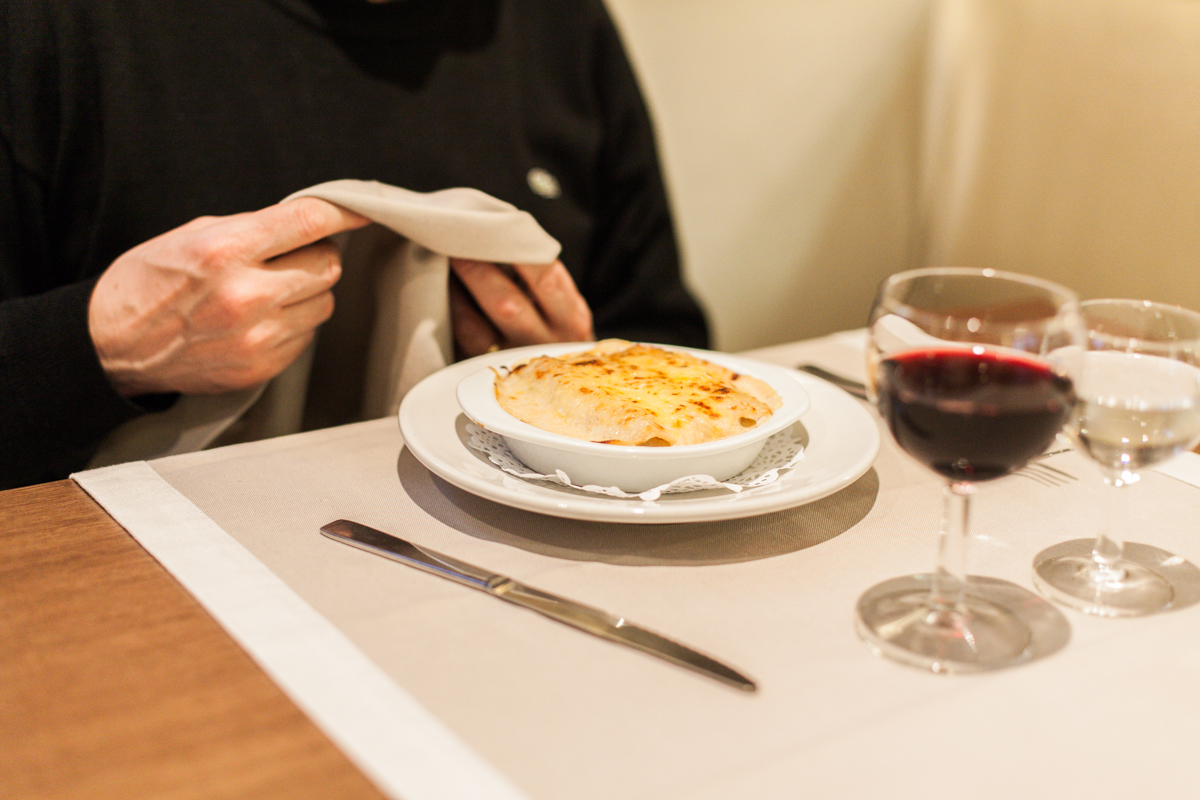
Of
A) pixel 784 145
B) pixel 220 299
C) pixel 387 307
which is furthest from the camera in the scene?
pixel 784 145

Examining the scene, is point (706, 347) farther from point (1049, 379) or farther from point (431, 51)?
point (1049, 379)

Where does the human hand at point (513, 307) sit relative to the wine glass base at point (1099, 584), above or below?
above

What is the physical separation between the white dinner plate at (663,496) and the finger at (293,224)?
0.17 m

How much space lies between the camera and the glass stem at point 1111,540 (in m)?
0.62

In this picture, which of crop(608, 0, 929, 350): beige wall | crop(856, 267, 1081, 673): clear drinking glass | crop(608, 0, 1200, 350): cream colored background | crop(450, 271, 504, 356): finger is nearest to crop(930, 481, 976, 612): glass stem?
crop(856, 267, 1081, 673): clear drinking glass

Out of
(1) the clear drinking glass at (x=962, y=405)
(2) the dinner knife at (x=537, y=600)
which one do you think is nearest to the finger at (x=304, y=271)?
(2) the dinner knife at (x=537, y=600)

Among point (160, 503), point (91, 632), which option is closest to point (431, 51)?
point (160, 503)

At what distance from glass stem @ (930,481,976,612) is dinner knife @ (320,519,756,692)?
→ 153mm

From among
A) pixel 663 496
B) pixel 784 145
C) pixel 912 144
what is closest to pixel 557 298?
pixel 663 496

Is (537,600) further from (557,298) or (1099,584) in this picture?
(557,298)

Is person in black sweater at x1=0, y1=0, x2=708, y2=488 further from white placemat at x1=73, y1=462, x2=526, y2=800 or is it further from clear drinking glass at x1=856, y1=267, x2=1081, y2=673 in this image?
clear drinking glass at x1=856, y1=267, x2=1081, y2=673

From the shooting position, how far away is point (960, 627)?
21.8 inches

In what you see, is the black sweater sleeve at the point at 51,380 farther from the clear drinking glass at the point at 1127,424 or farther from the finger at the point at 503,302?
the clear drinking glass at the point at 1127,424

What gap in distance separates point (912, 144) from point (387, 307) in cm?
183
